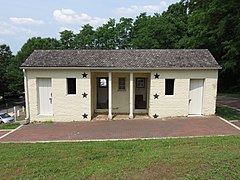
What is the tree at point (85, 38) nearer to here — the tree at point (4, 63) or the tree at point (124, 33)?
the tree at point (124, 33)

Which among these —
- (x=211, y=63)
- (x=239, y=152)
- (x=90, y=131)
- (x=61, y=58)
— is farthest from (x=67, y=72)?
(x=239, y=152)

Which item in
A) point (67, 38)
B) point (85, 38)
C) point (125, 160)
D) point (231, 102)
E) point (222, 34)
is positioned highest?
point (67, 38)

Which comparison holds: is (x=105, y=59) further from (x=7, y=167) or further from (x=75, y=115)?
(x=7, y=167)

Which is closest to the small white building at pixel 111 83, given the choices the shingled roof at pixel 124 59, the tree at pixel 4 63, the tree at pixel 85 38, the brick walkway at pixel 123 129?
the shingled roof at pixel 124 59

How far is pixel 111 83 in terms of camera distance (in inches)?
517

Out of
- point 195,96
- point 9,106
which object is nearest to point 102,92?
point 195,96

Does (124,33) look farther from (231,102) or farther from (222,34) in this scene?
(231,102)

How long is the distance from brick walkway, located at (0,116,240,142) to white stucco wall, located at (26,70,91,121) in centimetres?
70

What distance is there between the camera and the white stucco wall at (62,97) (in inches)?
493

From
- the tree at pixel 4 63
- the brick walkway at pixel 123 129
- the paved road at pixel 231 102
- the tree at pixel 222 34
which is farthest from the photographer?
the tree at pixel 4 63

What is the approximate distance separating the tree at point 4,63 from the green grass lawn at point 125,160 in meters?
37.4

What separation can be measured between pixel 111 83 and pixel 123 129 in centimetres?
342

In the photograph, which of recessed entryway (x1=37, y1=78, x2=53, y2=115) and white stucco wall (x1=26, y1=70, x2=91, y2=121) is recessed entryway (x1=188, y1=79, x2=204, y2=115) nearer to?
white stucco wall (x1=26, y1=70, x2=91, y2=121)

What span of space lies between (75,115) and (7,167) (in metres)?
6.80
